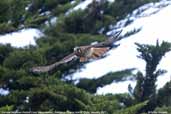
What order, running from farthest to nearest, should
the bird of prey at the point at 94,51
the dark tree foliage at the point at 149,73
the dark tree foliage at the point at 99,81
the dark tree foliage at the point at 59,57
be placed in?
the dark tree foliage at the point at 99,81, the dark tree foliage at the point at 149,73, the dark tree foliage at the point at 59,57, the bird of prey at the point at 94,51

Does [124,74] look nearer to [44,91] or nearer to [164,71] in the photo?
[164,71]

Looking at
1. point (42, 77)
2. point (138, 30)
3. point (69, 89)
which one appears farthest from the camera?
point (138, 30)

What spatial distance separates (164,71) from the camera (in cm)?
891

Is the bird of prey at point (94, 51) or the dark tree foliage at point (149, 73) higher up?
the dark tree foliage at point (149, 73)

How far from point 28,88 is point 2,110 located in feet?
Answer: 7.84

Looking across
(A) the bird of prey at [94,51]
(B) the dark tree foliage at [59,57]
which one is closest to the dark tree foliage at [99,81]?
(B) the dark tree foliage at [59,57]

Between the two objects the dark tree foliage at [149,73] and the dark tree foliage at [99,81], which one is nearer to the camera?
the dark tree foliage at [149,73]

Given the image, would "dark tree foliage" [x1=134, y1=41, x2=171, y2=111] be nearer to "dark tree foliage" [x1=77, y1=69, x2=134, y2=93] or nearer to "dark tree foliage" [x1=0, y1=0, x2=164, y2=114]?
"dark tree foliage" [x1=0, y1=0, x2=164, y2=114]

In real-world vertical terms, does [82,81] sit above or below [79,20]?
below

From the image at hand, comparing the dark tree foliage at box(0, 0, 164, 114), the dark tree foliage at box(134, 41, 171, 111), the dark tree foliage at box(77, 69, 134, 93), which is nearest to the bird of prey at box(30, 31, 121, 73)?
the dark tree foliage at box(0, 0, 164, 114)

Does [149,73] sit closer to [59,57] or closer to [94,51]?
[59,57]

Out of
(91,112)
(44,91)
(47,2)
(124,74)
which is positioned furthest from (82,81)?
(91,112)

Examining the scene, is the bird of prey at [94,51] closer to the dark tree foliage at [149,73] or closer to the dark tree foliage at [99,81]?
the dark tree foliage at [149,73]

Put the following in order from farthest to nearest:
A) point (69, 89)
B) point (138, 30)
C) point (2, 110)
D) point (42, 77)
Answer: point (138, 30) → point (42, 77) → point (69, 89) → point (2, 110)
